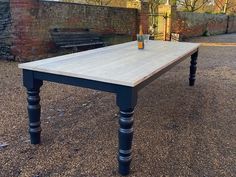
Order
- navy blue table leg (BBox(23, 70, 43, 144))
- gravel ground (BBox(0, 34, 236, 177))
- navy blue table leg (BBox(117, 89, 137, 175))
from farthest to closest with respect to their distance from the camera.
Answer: navy blue table leg (BBox(23, 70, 43, 144)), gravel ground (BBox(0, 34, 236, 177)), navy blue table leg (BBox(117, 89, 137, 175))

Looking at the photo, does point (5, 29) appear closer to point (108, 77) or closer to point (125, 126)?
point (108, 77)

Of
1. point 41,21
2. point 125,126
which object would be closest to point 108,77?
point 125,126

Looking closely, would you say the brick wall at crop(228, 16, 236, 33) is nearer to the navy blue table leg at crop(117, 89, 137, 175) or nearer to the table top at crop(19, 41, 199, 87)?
the table top at crop(19, 41, 199, 87)

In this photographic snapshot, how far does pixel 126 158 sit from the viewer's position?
2094mm

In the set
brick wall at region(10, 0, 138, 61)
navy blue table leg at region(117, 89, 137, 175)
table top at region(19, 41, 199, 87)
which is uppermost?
brick wall at region(10, 0, 138, 61)

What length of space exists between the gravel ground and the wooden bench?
2.45m

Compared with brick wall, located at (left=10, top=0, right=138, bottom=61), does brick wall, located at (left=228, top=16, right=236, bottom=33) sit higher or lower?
higher

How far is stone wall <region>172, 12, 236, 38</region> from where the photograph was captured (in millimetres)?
12689

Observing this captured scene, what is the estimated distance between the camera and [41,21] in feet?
21.0

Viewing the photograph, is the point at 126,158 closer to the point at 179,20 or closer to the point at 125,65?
the point at 125,65

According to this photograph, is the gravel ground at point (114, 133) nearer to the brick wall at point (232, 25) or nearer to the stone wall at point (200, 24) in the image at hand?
the stone wall at point (200, 24)

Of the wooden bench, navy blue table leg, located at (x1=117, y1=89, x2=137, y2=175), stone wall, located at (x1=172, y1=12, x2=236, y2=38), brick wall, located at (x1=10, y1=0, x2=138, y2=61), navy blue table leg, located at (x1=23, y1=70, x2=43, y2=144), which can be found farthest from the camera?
stone wall, located at (x1=172, y1=12, x2=236, y2=38)

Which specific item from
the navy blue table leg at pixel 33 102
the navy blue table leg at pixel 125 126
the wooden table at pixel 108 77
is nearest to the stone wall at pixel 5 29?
the wooden table at pixel 108 77

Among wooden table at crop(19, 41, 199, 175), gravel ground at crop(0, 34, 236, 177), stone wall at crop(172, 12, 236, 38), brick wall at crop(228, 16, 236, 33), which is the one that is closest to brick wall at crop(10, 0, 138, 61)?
gravel ground at crop(0, 34, 236, 177)
